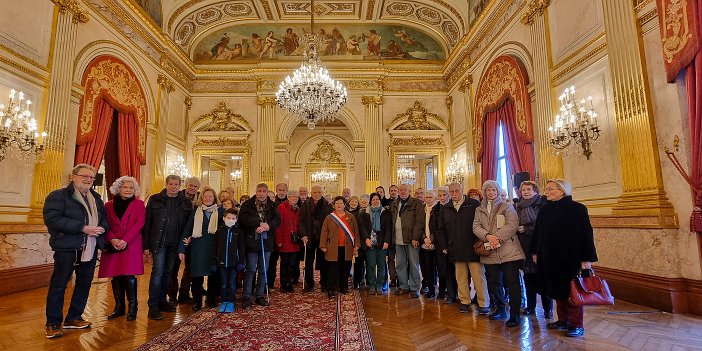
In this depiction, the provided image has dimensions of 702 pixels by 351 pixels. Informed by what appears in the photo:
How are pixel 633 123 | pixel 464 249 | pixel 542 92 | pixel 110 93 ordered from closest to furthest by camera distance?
pixel 464 249 → pixel 633 123 → pixel 542 92 → pixel 110 93

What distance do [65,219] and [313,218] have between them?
10.1 ft

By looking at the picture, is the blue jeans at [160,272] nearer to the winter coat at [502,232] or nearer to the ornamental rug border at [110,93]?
the winter coat at [502,232]

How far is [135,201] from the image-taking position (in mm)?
3846

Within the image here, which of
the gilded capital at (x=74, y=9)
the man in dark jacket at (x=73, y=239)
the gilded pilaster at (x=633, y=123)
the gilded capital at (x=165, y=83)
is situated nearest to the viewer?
the man in dark jacket at (x=73, y=239)

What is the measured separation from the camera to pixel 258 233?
173 inches

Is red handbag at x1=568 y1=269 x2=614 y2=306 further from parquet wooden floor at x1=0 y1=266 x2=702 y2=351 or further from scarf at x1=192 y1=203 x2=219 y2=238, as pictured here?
scarf at x1=192 y1=203 x2=219 y2=238

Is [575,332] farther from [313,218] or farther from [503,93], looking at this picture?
[503,93]

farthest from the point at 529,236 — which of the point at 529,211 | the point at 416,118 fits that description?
the point at 416,118

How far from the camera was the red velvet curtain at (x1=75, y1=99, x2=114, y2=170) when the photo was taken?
714 cm

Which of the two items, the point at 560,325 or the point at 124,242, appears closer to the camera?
the point at 560,325

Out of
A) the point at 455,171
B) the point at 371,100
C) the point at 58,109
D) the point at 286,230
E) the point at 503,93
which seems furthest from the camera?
the point at 371,100

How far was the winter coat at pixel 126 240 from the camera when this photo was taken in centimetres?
369

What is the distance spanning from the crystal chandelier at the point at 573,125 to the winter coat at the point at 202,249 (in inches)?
210

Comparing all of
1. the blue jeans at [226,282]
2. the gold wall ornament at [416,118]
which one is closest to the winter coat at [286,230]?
the blue jeans at [226,282]
